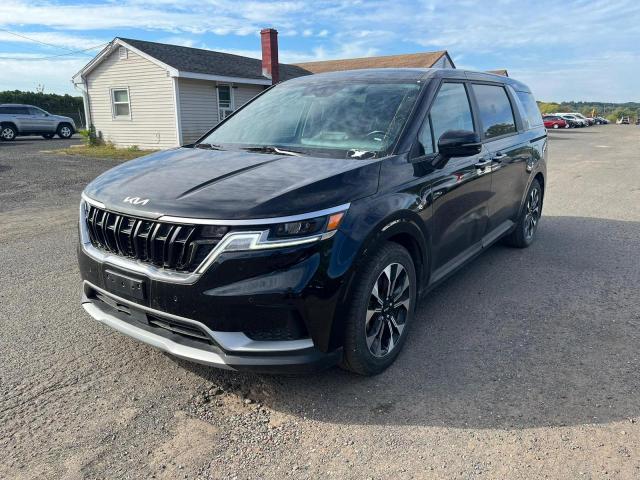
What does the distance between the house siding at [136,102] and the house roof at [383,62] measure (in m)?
14.6

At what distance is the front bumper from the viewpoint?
2617 millimetres

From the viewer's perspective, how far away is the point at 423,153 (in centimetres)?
351

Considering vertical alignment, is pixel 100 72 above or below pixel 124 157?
above

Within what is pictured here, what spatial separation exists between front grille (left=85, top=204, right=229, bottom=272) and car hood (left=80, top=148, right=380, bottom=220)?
0.07 m

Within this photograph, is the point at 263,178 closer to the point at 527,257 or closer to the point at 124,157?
the point at 527,257

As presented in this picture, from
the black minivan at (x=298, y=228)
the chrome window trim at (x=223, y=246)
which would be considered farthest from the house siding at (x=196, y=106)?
the chrome window trim at (x=223, y=246)

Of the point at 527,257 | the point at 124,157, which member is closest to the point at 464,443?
the point at 527,257

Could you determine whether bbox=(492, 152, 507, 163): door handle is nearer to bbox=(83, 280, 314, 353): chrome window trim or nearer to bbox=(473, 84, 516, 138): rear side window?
bbox=(473, 84, 516, 138): rear side window

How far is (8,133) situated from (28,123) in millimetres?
1084

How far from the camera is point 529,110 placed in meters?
6.05

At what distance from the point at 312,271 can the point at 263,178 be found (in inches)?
27.0

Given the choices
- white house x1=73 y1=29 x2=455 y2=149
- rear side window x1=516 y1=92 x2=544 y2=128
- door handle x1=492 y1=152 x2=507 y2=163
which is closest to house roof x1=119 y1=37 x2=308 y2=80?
white house x1=73 y1=29 x2=455 y2=149

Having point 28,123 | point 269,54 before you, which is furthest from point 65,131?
point 269,54

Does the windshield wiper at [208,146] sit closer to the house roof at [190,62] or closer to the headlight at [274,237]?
the headlight at [274,237]
